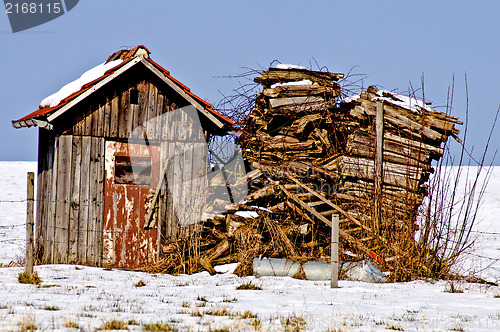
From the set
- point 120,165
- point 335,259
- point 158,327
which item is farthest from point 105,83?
point 158,327

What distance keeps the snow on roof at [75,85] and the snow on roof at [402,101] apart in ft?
23.6

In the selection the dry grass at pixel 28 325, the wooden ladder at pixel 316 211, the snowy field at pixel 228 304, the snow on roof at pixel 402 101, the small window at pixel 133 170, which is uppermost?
the snow on roof at pixel 402 101

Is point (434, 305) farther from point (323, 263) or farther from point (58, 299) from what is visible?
point (58, 299)

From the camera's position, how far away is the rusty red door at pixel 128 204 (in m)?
12.5

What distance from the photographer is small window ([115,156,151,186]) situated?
41.7 ft

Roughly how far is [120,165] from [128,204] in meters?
0.99

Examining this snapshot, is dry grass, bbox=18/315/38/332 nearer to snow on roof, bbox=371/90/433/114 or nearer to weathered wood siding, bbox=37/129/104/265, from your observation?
weathered wood siding, bbox=37/129/104/265

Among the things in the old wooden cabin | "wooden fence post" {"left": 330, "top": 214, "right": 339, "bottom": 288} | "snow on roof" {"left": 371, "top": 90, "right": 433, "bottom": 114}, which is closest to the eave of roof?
the old wooden cabin

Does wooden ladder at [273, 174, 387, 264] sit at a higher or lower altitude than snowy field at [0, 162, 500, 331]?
higher

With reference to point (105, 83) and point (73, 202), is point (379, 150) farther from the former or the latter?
point (73, 202)

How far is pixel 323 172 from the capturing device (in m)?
12.5

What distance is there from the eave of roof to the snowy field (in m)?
3.54

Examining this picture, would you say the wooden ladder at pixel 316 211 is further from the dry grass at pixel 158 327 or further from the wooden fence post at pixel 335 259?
the dry grass at pixel 158 327

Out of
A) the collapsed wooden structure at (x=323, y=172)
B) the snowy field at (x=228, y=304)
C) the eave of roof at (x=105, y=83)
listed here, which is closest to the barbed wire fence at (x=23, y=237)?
the snowy field at (x=228, y=304)
